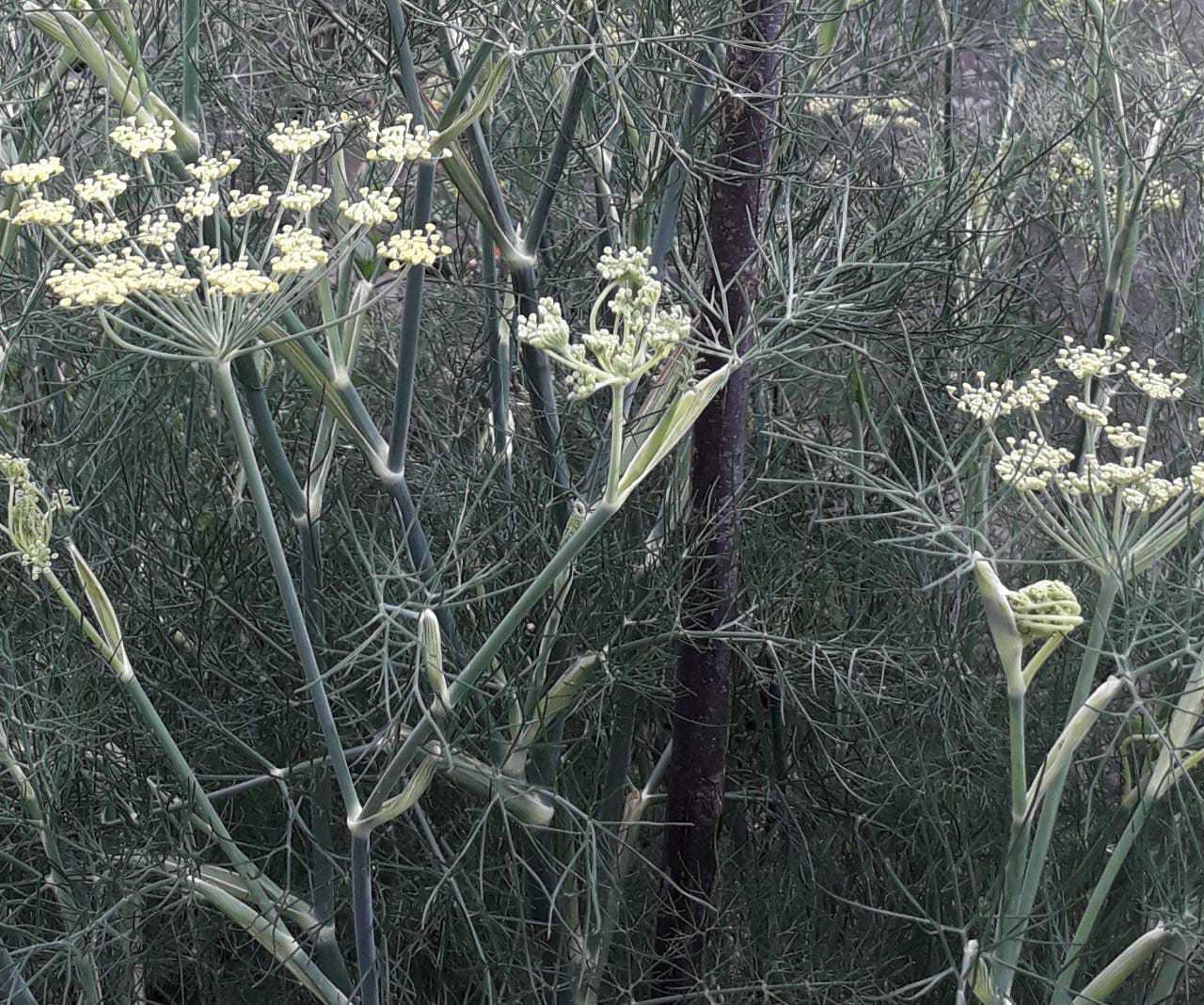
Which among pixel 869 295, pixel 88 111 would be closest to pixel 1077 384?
pixel 869 295

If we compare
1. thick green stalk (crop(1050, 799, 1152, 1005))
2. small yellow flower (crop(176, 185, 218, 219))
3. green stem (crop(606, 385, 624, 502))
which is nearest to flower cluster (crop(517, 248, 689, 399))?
green stem (crop(606, 385, 624, 502))

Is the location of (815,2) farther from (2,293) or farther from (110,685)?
(110,685)

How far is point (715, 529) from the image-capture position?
1511mm

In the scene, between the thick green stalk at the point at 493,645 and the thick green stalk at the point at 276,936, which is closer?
the thick green stalk at the point at 493,645

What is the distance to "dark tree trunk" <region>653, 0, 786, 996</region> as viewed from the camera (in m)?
1.38

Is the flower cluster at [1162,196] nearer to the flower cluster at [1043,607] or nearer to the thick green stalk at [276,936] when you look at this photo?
the flower cluster at [1043,607]

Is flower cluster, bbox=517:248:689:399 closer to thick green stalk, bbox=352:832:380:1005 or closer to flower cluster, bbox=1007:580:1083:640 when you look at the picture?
flower cluster, bbox=1007:580:1083:640

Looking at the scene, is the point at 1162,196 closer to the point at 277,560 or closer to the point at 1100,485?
the point at 1100,485

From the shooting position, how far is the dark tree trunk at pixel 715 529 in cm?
A: 138

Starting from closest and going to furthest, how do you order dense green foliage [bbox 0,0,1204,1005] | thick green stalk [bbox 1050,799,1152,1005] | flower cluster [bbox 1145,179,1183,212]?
thick green stalk [bbox 1050,799,1152,1005]
dense green foliage [bbox 0,0,1204,1005]
flower cluster [bbox 1145,179,1183,212]

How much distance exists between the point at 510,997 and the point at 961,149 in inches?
56.7

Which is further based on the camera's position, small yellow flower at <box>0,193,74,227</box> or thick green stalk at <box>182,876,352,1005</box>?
thick green stalk at <box>182,876,352,1005</box>

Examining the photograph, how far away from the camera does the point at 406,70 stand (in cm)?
110

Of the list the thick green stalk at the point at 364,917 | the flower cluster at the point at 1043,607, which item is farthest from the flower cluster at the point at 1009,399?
the thick green stalk at the point at 364,917
